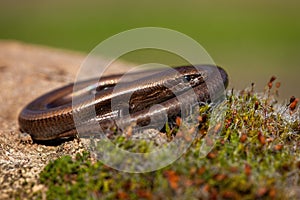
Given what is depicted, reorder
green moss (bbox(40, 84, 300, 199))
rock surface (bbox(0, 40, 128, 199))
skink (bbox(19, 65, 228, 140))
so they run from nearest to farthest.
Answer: green moss (bbox(40, 84, 300, 199)), rock surface (bbox(0, 40, 128, 199)), skink (bbox(19, 65, 228, 140))

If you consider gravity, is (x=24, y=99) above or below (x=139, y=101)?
A: below

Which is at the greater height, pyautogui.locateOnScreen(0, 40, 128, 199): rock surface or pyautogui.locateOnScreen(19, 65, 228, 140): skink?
pyautogui.locateOnScreen(19, 65, 228, 140): skink

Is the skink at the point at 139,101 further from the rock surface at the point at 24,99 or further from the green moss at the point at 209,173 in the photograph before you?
the green moss at the point at 209,173

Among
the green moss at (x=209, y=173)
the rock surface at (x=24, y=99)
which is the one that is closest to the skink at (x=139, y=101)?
the rock surface at (x=24, y=99)

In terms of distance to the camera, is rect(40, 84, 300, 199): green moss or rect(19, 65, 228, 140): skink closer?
rect(40, 84, 300, 199): green moss

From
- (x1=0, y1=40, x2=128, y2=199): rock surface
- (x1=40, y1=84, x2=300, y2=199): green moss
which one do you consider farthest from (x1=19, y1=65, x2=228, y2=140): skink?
(x1=40, y1=84, x2=300, y2=199): green moss

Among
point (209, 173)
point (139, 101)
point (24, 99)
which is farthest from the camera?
point (24, 99)

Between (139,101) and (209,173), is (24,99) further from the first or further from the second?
(209,173)

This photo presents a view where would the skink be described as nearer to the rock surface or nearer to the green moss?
the rock surface

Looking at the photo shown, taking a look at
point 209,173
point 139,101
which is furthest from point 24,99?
point 209,173
